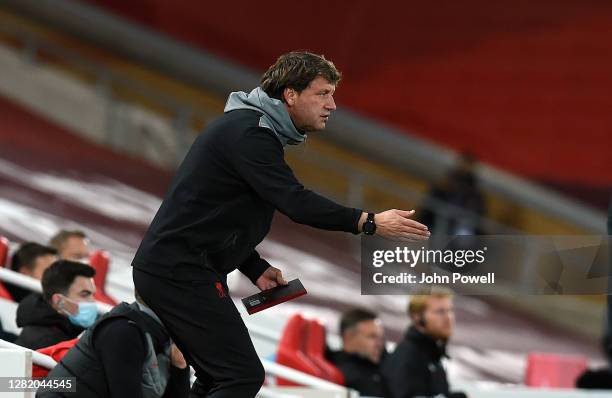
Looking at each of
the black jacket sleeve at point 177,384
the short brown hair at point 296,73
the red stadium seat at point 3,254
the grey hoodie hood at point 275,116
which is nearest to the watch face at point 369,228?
the grey hoodie hood at point 275,116

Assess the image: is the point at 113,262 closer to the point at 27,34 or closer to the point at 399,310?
the point at 399,310

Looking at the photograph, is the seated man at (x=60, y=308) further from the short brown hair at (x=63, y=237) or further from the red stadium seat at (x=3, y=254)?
the short brown hair at (x=63, y=237)

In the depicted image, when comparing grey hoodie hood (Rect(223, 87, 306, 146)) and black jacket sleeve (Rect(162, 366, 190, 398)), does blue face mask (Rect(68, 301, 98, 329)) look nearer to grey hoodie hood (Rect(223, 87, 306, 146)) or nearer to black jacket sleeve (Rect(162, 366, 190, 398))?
black jacket sleeve (Rect(162, 366, 190, 398))

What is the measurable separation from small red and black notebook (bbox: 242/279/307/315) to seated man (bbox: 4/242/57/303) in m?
2.32

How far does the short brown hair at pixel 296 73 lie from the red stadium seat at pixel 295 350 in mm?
2649

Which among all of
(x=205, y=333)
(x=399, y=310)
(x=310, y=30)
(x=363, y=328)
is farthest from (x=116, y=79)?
(x=205, y=333)

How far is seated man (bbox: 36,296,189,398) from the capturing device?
4.60 meters

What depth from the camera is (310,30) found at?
630 inches

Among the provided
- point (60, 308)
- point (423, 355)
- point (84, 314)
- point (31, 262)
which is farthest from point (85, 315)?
point (423, 355)

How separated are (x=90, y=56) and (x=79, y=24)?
0.38 m

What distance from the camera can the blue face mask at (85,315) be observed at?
561cm

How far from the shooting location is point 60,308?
18.3 ft

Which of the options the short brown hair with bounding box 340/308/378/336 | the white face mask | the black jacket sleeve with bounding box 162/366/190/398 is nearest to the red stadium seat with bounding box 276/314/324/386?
the short brown hair with bounding box 340/308/378/336

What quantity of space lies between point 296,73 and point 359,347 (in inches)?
132
